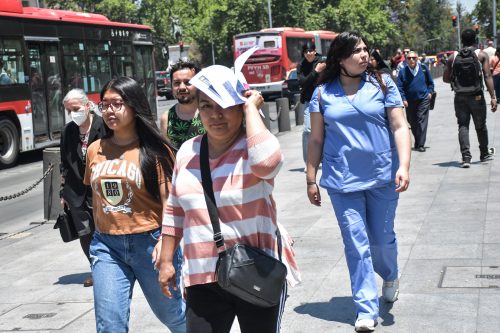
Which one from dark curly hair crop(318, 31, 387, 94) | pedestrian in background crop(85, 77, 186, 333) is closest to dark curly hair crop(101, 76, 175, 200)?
pedestrian in background crop(85, 77, 186, 333)

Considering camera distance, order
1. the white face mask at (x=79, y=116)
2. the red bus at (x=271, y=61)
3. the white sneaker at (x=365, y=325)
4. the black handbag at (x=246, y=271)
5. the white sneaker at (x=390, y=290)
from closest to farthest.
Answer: the black handbag at (x=246, y=271)
the white sneaker at (x=365, y=325)
the white sneaker at (x=390, y=290)
the white face mask at (x=79, y=116)
the red bus at (x=271, y=61)

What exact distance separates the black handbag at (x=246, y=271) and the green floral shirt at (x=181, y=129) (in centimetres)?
→ 201

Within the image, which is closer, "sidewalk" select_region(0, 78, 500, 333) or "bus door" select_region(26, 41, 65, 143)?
"sidewalk" select_region(0, 78, 500, 333)

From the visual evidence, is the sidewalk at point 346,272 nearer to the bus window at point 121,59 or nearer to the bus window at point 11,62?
the bus window at point 11,62

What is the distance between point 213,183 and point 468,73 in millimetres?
8936

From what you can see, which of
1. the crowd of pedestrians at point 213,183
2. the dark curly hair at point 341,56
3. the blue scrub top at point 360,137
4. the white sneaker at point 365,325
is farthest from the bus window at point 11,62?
the white sneaker at point 365,325

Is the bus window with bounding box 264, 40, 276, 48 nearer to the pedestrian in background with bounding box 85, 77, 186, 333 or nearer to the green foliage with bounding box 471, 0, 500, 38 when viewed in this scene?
the pedestrian in background with bounding box 85, 77, 186, 333

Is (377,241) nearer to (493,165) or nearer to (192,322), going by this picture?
(192,322)

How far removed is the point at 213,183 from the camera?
3.36 metres

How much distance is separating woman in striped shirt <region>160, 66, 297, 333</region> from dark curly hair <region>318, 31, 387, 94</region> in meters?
1.93

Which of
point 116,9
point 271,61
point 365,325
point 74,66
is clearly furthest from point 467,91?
point 116,9

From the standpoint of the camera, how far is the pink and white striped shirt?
329cm

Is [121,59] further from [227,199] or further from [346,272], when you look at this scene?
[227,199]

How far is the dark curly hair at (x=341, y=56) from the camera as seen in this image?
5.21m
